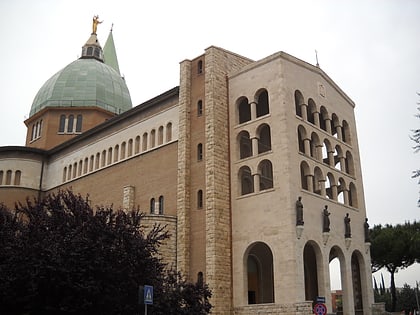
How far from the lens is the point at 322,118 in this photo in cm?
3206

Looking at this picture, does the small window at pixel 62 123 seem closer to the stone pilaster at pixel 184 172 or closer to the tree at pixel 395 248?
the stone pilaster at pixel 184 172

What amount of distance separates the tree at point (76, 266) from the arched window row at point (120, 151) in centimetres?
1416

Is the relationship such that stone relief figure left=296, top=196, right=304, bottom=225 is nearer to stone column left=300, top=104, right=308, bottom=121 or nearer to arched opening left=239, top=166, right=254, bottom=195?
arched opening left=239, top=166, right=254, bottom=195

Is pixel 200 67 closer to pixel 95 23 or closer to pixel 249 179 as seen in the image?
pixel 249 179

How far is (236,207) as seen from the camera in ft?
91.7

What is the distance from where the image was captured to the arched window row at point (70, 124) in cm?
4894

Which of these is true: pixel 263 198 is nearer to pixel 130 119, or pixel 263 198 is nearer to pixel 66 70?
pixel 130 119

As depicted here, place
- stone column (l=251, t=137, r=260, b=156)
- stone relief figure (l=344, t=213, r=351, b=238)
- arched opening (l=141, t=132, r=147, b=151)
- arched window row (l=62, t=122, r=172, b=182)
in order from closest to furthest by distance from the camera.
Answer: stone column (l=251, t=137, r=260, b=156) < stone relief figure (l=344, t=213, r=351, b=238) < arched window row (l=62, t=122, r=172, b=182) < arched opening (l=141, t=132, r=147, b=151)

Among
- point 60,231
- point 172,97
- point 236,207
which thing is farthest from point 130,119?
point 60,231

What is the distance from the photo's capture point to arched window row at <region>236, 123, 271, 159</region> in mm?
28453

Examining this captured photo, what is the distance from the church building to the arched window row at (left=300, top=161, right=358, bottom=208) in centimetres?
8

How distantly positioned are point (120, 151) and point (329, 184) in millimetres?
14566

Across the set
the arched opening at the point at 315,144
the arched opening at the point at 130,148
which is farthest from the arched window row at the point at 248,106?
the arched opening at the point at 130,148

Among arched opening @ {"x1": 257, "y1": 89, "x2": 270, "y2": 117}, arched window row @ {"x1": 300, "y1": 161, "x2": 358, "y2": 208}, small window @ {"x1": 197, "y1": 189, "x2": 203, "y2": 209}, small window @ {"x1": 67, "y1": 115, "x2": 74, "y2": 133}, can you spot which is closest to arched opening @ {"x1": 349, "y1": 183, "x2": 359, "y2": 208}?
arched window row @ {"x1": 300, "y1": 161, "x2": 358, "y2": 208}
